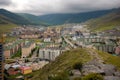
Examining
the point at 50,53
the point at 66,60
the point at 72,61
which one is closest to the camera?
the point at 72,61

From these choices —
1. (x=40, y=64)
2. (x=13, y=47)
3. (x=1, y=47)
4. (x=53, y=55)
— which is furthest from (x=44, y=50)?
(x=1, y=47)

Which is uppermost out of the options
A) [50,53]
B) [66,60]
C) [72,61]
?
[72,61]

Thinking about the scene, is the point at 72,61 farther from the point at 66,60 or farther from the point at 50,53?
the point at 50,53

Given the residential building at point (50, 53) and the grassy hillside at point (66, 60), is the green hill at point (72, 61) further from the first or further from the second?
the residential building at point (50, 53)

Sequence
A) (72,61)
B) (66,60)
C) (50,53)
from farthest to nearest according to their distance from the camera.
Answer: (50,53)
(66,60)
(72,61)

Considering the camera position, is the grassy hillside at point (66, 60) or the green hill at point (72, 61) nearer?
the green hill at point (72, 61)

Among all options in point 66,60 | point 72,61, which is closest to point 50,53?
point 66,60

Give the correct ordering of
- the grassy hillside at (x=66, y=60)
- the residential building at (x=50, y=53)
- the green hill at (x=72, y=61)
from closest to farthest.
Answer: the green hill at (x=72, y=61), the grassy hillside at (x=66, y=60), the residential building at (x=50, y=53)

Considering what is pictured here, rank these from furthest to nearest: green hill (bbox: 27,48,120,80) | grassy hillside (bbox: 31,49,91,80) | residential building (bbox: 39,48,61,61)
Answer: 1. residential building (bbox: 39,48,61,61)
2. grassy hillside (bbox: 31,49,91,80)
3. green hill (bbox: 27,48,120,80)

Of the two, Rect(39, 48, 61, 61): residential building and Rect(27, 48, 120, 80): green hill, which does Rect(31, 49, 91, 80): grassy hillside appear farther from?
Rect(39, 48, 61, 61): residential building

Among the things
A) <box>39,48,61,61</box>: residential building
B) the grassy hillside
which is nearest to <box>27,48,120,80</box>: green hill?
the grassy hillside

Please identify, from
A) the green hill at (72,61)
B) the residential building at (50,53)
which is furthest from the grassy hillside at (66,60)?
the residential building at (50,53)

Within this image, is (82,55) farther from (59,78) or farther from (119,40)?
(119,40)
